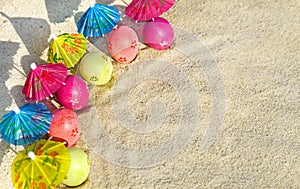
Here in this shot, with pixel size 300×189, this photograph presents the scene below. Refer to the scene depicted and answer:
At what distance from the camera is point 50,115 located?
13.2ft

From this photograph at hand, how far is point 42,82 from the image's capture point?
414 cm

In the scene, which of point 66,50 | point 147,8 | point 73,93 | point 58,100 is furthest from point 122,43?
point 58,100

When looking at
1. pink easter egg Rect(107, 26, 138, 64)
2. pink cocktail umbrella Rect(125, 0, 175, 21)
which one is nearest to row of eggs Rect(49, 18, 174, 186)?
pink easter egg Rect(107, 26, 138, 64)

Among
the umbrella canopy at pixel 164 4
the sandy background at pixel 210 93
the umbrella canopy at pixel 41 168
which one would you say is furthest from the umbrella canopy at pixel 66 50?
the umbrella canopy at pixel 41 168

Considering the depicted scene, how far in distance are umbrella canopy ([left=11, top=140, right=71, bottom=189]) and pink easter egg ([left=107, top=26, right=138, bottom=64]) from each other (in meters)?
1.33

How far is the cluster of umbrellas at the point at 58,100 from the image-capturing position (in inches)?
144

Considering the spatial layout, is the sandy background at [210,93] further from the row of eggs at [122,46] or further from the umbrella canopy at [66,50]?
the umbrella canopy at [66,50]

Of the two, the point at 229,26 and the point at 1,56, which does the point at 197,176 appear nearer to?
the point at 229,26

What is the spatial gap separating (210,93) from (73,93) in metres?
1.46

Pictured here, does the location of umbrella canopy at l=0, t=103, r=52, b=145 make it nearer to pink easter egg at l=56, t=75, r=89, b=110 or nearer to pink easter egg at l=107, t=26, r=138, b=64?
pink easter egg at l=56, t=75, r=89, b=110

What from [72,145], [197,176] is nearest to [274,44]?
[197,176]

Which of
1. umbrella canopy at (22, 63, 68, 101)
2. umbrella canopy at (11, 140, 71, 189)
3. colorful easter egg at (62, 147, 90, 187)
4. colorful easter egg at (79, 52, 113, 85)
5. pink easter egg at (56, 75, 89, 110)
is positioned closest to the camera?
umbrella canopy at (11, 140, 71, 189)

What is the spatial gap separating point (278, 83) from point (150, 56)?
1444 millimetres

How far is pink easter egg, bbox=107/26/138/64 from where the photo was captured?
4.52m
